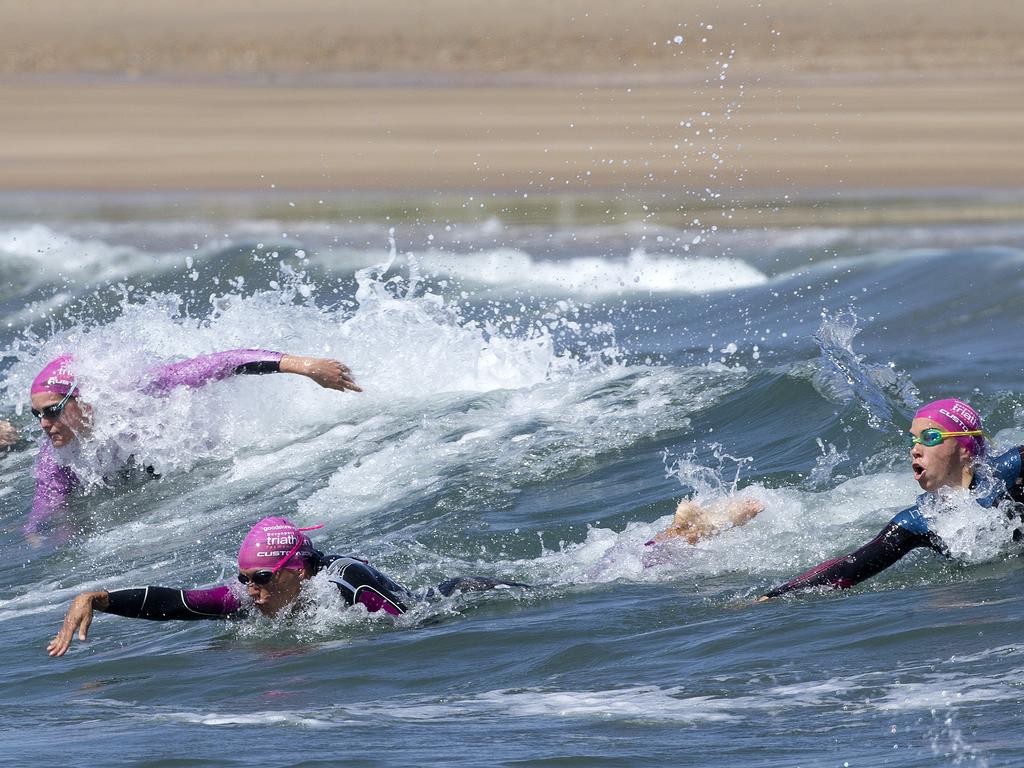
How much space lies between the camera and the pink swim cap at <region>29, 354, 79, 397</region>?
1320cm

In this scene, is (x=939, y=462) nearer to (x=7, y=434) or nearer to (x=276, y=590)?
(x=276, y=590)

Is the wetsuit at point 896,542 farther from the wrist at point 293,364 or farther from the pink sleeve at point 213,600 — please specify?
the wrist at point 293,364

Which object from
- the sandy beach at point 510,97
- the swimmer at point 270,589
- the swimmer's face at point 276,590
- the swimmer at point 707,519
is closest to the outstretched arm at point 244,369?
the swimmer at point 270,589

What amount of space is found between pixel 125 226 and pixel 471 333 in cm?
1286

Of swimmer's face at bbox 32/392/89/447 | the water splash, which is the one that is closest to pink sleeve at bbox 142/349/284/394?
swimmer's face at bbox 32/392/89/447

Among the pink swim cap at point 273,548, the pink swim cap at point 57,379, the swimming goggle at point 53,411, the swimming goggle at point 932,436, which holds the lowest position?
the pink swim cap at point 273,548

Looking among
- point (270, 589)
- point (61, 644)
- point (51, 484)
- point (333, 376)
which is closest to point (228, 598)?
point (270, 589)

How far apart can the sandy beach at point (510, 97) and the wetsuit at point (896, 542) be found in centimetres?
2013

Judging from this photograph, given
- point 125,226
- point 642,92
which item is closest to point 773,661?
point 125,226

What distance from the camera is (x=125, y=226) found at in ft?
91.7

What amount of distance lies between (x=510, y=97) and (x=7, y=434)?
1187 inches

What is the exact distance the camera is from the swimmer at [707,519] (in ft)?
33.8

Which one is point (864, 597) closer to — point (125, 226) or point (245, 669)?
point (245, 669)

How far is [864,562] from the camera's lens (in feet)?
30.1
